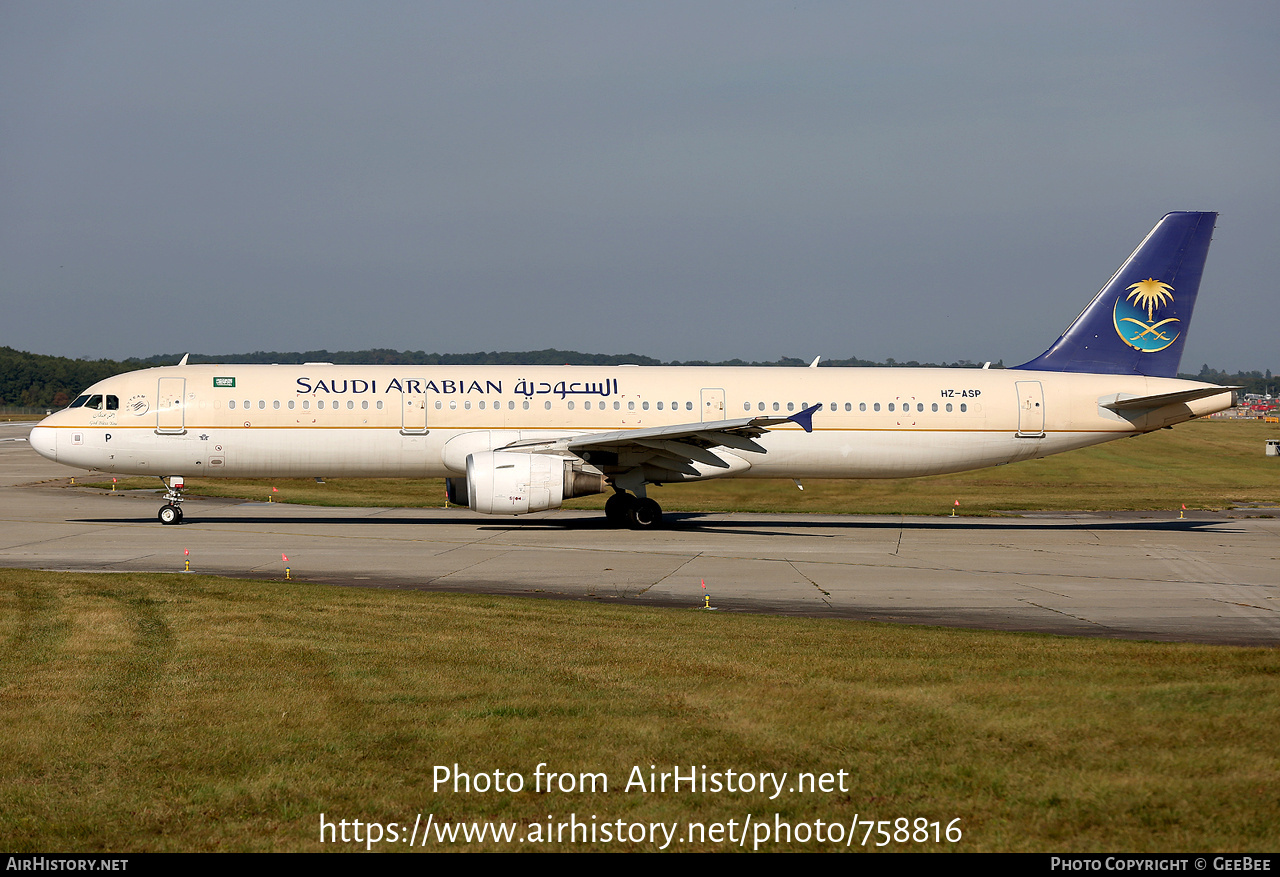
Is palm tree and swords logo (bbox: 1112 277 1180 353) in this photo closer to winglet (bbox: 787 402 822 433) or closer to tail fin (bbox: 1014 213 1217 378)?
tail fin (bbox: 1014 213 1217 378)

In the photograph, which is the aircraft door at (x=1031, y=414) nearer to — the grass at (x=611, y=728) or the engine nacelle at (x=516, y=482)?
the engine nacelle at (x=516, y=482)

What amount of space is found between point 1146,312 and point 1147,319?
0.22m

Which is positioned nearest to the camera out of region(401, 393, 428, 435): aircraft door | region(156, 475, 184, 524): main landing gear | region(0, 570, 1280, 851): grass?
region(0, 570, 1280, 851): grass

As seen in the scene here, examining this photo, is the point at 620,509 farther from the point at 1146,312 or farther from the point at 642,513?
the point at 1146,312

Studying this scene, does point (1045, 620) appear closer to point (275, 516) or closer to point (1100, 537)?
point (1100, 537)

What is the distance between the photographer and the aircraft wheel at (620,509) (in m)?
28.8

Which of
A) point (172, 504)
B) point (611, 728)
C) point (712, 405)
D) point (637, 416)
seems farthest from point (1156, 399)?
point (172, 504)

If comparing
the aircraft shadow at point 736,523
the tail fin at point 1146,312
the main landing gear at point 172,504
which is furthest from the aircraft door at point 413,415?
the tail fin at point 1146,312

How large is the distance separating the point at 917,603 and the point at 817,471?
42.4 ft

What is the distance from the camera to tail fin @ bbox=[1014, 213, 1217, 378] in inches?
1200

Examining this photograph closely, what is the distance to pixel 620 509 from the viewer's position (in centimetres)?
2884

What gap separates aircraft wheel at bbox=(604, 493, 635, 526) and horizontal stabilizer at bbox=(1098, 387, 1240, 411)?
1418cm

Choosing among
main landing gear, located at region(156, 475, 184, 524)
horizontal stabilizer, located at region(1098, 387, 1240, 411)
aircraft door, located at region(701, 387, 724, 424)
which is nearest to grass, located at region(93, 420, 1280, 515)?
horizontal stabilizer, located at region(1098, 387, 1240, 411)

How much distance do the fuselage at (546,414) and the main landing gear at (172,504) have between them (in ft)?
2.27
